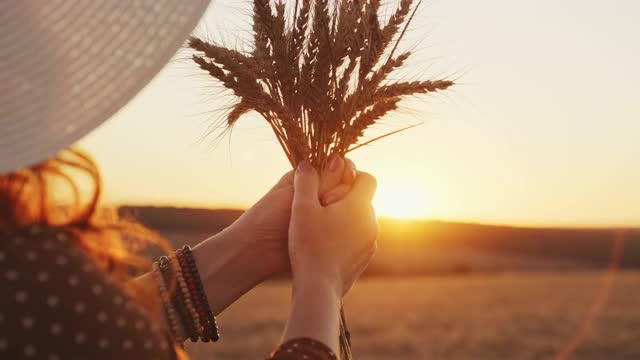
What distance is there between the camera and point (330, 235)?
1.93m

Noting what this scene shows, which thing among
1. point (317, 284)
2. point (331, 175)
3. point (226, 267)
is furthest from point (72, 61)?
point (226, 267)

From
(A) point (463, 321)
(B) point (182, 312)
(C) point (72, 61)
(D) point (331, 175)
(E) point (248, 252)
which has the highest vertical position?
(C) point (72, 61)

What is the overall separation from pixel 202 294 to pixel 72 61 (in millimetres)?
837

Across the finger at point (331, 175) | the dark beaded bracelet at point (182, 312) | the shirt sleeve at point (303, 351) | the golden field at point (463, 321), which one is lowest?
the golden field at point (463, 321)

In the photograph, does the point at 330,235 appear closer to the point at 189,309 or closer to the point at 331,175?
the point at 331,175

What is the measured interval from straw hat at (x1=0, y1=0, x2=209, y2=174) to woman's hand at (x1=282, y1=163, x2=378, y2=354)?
581mm

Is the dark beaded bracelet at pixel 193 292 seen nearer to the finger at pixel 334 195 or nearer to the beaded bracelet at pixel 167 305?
the beaded bracelet at pixel 167 305

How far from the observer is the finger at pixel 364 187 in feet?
6.82

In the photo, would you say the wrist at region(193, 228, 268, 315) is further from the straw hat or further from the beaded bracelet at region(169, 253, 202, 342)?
the straw hat

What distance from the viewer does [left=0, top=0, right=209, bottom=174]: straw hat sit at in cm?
140

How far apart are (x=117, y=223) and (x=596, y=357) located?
430 inches

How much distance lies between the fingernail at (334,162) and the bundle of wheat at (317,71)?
20 millimetres

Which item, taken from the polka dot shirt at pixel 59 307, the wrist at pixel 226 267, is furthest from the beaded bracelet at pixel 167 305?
the polka dot shirt at pixel 59 307

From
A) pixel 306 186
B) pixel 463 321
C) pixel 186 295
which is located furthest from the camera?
pixel 463 321
